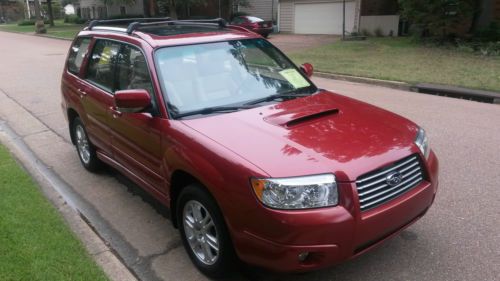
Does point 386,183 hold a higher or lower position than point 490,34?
lower

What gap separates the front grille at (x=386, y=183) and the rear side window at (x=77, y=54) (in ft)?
12.8

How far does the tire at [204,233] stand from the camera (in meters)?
3.18

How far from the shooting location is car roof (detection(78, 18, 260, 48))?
13.6 ft

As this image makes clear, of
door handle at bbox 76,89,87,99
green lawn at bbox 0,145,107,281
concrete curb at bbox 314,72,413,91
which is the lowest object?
green lawn at bbox 0,145,107,281

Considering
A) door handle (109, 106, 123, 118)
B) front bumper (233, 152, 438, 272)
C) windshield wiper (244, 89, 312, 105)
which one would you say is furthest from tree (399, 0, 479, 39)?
front bumper (233, 152, 438, 272)

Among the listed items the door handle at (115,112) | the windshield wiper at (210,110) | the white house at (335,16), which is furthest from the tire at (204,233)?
the white house at (335,16)

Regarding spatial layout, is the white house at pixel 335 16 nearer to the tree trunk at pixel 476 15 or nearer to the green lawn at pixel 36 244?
the tree trunk at pixel 476 15

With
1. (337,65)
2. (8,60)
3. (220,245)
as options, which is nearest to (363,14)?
(337,65)

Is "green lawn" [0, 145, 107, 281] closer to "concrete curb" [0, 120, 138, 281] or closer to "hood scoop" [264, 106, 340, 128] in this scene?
"concrete curb" [0, 120, 138, 281]

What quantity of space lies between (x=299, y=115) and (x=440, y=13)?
1633 cm

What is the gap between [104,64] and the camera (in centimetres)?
491

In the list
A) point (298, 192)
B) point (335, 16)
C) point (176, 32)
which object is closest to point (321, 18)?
point (335, 16)

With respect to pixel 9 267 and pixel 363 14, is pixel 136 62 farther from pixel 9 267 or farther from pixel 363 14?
pixel 363 14

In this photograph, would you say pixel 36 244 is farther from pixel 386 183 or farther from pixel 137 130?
pixel 386 183
